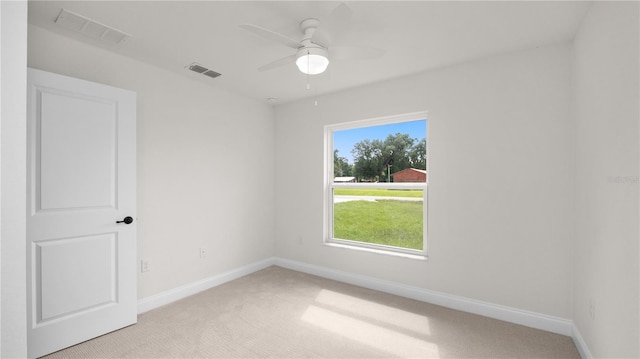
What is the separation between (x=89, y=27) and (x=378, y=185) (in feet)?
10.2

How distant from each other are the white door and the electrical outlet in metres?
0.28

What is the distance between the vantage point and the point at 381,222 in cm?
360

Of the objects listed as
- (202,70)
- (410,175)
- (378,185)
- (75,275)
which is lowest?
(75,275)

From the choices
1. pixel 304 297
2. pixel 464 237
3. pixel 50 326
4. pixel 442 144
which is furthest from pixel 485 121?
pixel 50 326

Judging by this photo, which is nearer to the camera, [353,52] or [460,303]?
[353,52]

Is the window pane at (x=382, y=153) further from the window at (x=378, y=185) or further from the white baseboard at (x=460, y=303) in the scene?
the white baseboard at (x=460, y=303)

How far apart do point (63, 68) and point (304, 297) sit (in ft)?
9.95

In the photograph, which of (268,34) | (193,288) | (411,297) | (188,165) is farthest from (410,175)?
(193,288)

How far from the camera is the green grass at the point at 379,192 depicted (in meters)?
3.33

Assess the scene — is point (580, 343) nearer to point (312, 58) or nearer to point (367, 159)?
point (367, 159)

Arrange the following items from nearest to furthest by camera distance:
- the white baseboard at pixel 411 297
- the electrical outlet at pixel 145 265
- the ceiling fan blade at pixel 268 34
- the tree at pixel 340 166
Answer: the ceiling fan blade at pixel 268 34, the white baseboard at pixel 411 297, the electrical outlet at pixel 145 265, the tree at pixel 340 166
